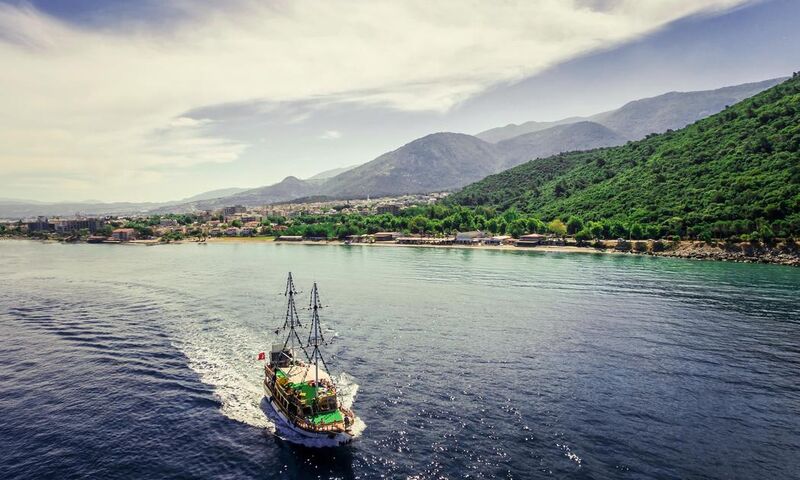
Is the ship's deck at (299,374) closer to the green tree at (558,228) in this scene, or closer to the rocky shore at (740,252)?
the rocky shore at (740,252)

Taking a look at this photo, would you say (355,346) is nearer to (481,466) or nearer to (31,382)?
(481,466)

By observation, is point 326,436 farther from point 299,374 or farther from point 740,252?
point 740,252

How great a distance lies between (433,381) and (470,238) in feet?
494

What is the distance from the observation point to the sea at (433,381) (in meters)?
33.0

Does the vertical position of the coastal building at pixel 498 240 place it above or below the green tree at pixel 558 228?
below

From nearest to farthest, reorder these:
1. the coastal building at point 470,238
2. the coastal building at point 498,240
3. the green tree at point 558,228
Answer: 1. the green tree at point 558,228
2. the coastal building at point 498,240
3. the coastal building at point 470,238

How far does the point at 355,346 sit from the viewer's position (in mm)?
56469

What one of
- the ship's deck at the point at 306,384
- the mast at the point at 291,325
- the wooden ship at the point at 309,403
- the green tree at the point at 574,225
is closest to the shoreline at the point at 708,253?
the green tree at the point at 574,225

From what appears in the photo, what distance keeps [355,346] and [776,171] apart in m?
147

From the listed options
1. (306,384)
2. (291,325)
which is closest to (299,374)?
(306,384)

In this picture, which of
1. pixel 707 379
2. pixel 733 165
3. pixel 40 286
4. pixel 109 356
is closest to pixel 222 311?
pixel 109 356

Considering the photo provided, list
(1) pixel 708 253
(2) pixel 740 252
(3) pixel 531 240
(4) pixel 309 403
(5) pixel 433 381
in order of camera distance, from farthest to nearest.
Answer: (3) pixel 531 240, (1) pixel 708 253, (2) pixel 740 252, (5) pixel 433 381, (4) pixel 309 403

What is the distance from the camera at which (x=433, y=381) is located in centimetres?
4550

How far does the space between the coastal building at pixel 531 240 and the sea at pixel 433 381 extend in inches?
3072
